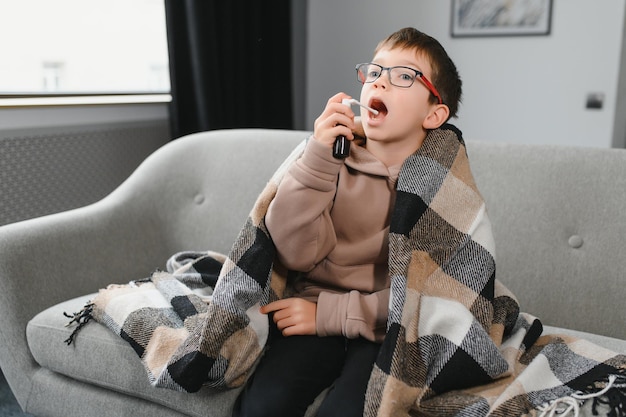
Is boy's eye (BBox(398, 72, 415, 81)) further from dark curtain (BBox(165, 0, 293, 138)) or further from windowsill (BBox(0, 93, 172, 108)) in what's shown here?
dark curtain (BBox(165, 0, 293, 138))

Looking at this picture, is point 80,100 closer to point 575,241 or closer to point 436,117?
point 436,117

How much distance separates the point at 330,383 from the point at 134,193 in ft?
3.39

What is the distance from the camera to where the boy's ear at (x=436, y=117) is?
56.0 inches

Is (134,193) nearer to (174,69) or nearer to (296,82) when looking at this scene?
(174,69)

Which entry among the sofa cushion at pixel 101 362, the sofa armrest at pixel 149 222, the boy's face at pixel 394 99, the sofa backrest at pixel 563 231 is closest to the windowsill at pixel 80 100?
the sofa armrest at pixel 149 222

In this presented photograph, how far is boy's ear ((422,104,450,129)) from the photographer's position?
1422 millimetres

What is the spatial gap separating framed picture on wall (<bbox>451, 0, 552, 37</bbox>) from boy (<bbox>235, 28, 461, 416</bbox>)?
205cm

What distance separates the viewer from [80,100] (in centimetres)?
260

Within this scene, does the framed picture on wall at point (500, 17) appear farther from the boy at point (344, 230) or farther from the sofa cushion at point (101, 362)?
the sofa cushion at point (101, 362)

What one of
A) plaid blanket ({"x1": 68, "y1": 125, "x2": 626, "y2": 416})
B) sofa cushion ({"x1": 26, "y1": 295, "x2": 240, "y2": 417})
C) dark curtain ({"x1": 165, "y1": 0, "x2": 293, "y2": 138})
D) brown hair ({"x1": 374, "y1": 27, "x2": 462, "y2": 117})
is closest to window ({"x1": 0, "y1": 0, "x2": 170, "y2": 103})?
dark curtain ({"x1": 165, "y1": 0, "x2": 293, "y2": 138})

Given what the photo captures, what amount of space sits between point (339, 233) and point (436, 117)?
338mm

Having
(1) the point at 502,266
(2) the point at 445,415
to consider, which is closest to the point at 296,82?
(1) the point at 502,266

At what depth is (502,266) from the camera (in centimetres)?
176

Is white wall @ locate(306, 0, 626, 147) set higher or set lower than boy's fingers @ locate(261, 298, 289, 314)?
higher
